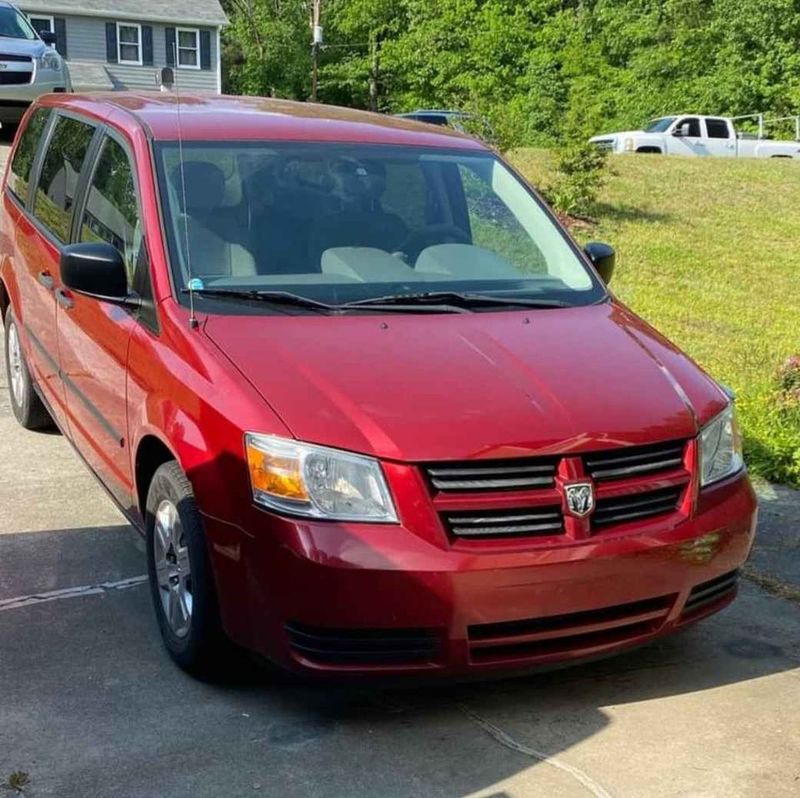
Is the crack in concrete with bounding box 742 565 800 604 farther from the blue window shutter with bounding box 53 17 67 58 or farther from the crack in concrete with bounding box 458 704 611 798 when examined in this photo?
the blue window shutter with bounding box 53 17 67 58

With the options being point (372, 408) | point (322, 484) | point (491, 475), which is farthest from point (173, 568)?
point (491, 475)

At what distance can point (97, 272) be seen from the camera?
448 centimetres

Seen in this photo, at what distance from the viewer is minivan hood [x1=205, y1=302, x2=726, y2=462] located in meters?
3.58

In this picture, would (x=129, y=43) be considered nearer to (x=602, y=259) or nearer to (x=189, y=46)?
(x=189, y=46)

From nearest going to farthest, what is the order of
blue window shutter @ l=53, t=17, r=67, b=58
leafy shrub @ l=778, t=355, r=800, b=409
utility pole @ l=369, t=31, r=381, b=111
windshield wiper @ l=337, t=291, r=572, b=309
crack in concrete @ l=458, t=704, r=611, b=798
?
crack in concrete @ l=458, t=704, r=611, b=798 < windshield wiper @ l=337, t=291, r=572, b=309 < leafy shrub @ l=778, t=355, r=800, b=409 < blue window shutter @ l=53, t=17, r=67, b=58 < utility pole @ l=369, t=31, r=381, b=111

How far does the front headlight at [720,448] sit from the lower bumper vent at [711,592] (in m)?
0.33

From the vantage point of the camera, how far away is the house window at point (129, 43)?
40.4 meters

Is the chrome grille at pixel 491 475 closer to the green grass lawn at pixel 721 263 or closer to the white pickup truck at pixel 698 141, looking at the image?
the green grass lawn at pixel 721 263

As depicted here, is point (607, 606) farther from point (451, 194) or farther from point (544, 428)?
point (451, 194)

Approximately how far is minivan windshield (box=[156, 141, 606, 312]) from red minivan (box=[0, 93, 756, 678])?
0.01m

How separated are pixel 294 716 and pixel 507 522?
0.95 metres

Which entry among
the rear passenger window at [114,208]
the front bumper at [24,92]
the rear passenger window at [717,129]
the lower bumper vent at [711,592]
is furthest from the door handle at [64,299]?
the rear passenger window at [717,129]

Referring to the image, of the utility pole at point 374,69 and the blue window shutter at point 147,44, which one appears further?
the utility pole at point 374,69

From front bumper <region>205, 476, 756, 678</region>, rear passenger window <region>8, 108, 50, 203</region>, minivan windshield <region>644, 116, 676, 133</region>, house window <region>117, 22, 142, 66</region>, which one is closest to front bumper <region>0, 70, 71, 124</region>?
rear passenger window <region>8, 108, 50, 203</region>
